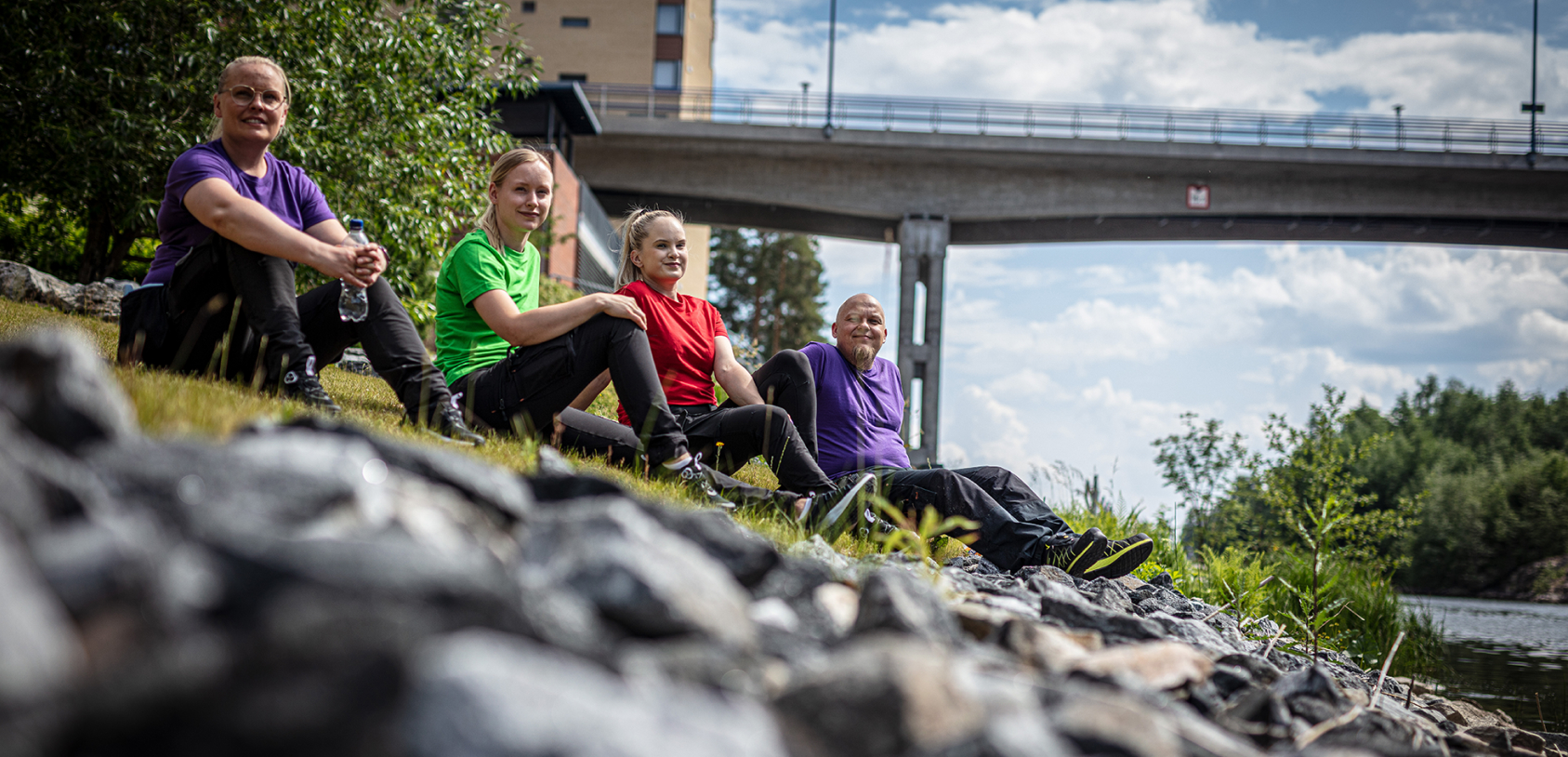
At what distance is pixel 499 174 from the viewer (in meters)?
4.78

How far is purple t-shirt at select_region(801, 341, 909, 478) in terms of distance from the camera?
514cm

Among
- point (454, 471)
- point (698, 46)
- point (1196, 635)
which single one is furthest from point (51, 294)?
point (698, 46)

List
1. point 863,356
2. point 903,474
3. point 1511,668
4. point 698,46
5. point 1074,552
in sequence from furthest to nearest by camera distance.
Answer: point 698,46, point 1511,668, point 863,356, point 903,474, point 1074,552

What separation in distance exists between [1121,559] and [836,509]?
149 centimetres

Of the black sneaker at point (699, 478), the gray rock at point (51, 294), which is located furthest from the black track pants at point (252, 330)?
the gray rock at point (51, 294)

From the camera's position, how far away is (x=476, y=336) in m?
4.62

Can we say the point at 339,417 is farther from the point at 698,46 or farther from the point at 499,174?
the point at 698,46

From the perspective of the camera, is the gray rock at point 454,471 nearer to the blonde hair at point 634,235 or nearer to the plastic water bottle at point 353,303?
the plastic water bottle at point 353,303

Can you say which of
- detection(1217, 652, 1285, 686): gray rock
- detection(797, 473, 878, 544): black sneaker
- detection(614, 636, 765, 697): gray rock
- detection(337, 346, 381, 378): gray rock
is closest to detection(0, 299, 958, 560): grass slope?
detection(797, 473, 878, 544): black sneaker

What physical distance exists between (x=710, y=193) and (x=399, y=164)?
14.7m

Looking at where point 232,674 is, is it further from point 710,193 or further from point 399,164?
point 710,193

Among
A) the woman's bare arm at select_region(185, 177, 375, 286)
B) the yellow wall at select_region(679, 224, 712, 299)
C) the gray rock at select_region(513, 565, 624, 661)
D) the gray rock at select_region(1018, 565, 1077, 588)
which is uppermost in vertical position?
the yellow wall at select_region(679, 224, 712, 299)

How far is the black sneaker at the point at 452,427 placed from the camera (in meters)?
3.53

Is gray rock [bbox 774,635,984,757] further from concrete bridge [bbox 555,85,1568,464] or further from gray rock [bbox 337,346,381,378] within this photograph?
concrete bridge [bbox 555,85,1568,464]
